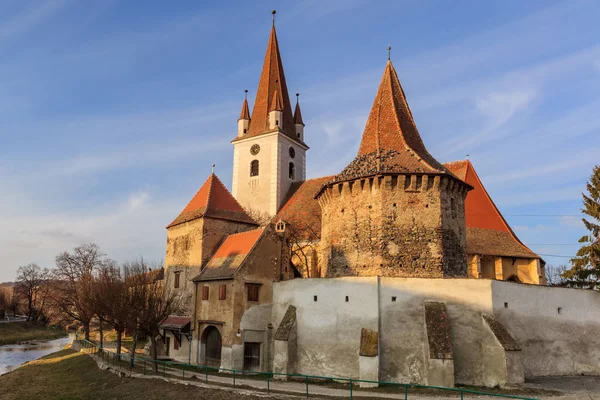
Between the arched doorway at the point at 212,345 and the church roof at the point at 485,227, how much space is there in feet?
50.1

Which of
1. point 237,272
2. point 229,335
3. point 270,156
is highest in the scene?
point 270,156

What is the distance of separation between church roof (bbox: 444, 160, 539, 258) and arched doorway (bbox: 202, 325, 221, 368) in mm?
15265

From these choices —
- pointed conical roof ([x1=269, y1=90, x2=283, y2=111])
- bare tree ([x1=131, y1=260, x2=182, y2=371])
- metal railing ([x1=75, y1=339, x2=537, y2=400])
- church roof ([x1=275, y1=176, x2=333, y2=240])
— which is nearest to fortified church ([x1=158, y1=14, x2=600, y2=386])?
metal railing ([x1=75, y1=339, x2=537, y2=400])

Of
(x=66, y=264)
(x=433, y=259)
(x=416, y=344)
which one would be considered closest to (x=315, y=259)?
(x=433, y=259)

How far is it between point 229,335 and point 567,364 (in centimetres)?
1579

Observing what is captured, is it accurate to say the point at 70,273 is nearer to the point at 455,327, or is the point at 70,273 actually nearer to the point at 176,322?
the point at 176,322

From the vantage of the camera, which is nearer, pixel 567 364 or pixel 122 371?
pixel 567 364

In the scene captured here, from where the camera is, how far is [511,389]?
59.3ft

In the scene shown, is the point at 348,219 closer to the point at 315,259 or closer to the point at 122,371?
the point at 315,259

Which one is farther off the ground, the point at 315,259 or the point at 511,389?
the point at 315,259

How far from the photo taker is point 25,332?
2484 inches

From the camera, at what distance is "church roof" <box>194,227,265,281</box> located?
26.3 metres

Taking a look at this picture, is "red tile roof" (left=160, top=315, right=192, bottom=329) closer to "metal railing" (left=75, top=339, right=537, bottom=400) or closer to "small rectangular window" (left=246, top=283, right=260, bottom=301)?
"metal railing" (left=75, top=339, right=537, bottom=400)

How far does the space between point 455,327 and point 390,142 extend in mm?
10510
